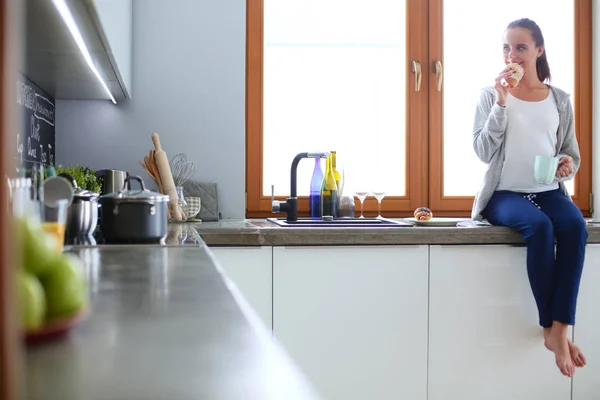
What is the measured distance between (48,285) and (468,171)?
2790mm

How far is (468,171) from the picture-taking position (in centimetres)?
313

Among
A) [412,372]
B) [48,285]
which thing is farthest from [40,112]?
[48,285]

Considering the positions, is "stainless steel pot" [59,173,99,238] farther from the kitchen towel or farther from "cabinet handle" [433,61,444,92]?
"cabinet handle" [433,61,444,92]

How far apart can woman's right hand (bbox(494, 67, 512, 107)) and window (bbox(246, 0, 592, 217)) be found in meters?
0.68

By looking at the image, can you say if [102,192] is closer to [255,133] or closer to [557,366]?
[255,133]

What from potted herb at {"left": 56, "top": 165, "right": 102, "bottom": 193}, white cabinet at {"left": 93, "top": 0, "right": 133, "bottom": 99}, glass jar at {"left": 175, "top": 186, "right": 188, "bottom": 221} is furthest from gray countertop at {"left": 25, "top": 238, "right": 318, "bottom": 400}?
glass jar at {"left": 175, "top": 186, "right": 188, "bottom": 221}

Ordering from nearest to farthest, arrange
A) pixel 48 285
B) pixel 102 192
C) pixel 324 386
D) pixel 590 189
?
pixel 48 285
pixel 324 386
pixel 102 192
pixel 590 189

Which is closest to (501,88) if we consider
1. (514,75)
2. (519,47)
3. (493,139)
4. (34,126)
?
(514,75)

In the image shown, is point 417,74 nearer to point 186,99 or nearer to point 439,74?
point 439,74

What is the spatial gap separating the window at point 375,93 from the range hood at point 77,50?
2.31ft

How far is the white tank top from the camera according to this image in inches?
98.3

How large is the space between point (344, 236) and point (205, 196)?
793 millimetres

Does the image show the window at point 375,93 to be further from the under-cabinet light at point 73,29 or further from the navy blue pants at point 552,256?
the under-cabinet light at point 73,29

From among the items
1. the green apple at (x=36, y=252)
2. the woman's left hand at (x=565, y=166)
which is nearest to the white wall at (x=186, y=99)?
the woman's left hand at (x=565, y=166)
